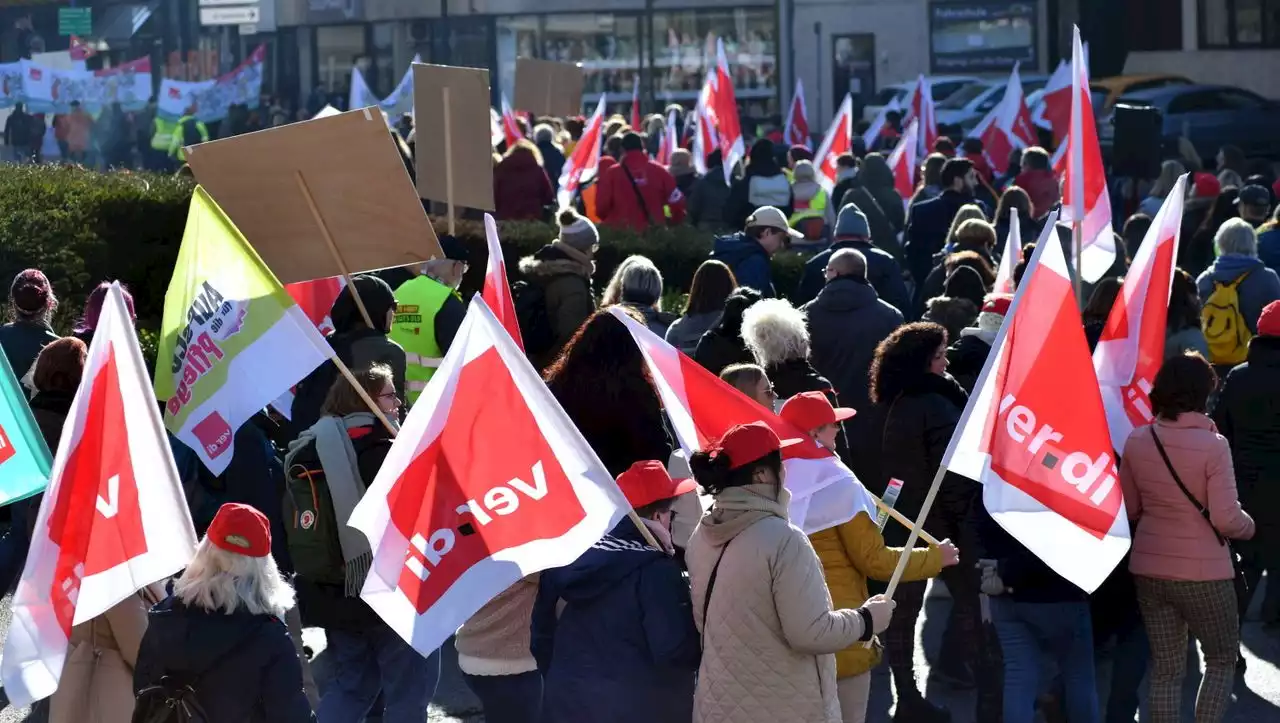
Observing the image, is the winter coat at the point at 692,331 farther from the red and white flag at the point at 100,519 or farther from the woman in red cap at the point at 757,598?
the woman in red cap at the point at 757,598

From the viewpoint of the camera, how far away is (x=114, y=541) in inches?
202

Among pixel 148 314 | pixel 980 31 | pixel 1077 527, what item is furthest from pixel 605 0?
pixel 1077 527

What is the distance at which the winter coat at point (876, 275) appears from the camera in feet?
33.4

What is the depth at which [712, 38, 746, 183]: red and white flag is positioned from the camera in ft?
55.7

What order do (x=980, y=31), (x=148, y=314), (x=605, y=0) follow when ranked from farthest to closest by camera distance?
(x=605, y=0)
(x=980, y=31)
(x=148, y=314)

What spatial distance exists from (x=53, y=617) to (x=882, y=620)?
2155mm

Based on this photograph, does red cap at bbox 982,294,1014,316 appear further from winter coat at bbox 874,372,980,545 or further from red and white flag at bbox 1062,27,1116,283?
red and white flag at bbox 1062,27,1116,283

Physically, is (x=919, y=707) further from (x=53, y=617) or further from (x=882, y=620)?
(x=53, y=617)

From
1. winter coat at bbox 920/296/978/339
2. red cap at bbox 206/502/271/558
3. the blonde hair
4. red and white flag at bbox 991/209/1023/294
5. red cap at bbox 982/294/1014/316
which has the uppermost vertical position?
red and white flag at bbox 991/209/1023/294

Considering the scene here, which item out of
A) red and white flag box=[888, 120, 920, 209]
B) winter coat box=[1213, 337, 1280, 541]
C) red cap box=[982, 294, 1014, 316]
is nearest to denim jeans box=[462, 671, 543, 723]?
red cap box=[982, 294, 1014, 316]

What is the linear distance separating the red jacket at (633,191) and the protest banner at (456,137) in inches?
146

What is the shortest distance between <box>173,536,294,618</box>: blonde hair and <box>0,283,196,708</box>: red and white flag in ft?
0.88

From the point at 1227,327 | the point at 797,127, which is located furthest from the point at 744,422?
the point at 797,127

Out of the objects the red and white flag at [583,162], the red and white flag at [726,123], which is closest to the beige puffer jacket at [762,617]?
the red and white flag at [583,162]
